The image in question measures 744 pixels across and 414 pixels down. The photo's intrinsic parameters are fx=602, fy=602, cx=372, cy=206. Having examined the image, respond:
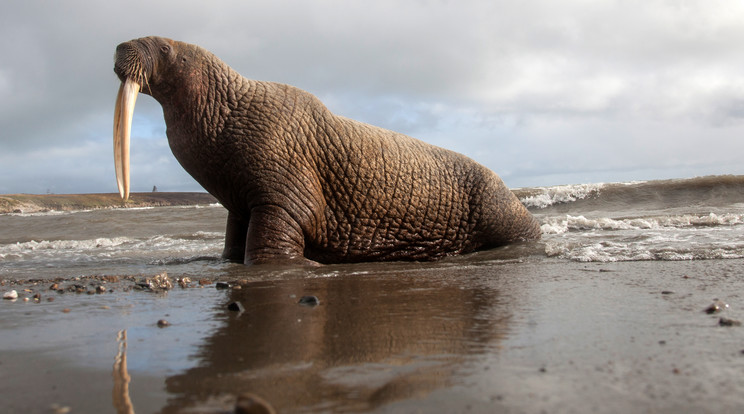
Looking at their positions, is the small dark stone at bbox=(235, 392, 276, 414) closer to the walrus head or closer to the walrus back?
the walrus head

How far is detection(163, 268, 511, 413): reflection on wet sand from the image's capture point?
5.73 ft

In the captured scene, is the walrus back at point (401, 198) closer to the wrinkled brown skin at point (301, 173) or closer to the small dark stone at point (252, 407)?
the wrinkled brown skin at point (301, 173)

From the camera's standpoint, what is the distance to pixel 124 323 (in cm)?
290

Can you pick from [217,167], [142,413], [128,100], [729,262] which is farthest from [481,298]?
[128,100]

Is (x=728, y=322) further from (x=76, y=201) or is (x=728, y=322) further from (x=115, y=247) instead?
(x=76, y=201)

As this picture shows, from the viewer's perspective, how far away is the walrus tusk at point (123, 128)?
5.52 meters

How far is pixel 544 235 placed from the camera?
8883mm

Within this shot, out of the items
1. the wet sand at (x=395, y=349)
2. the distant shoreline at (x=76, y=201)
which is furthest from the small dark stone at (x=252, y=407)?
the distant shoreline at (x=76, y=201)

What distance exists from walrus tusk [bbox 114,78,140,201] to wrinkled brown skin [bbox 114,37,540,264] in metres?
0.15

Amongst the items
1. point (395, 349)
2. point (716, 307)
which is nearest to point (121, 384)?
point (395, 349)

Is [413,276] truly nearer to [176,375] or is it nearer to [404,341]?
[404,341]

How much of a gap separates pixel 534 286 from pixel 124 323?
243cm

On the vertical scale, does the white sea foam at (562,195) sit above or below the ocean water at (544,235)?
above

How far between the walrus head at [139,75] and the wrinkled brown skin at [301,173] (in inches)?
0.5
